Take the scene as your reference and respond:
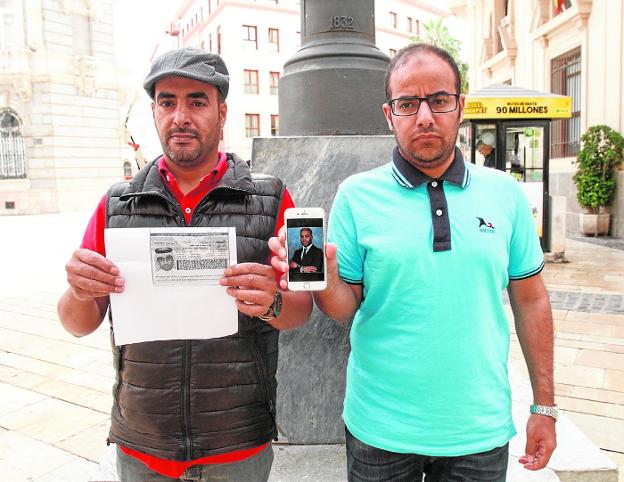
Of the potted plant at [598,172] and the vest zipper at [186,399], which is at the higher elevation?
the potted plant at [598,172]

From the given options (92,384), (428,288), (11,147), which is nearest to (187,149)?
(428,288)

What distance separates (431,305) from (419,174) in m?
0.40

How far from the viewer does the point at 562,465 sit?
2.71 m

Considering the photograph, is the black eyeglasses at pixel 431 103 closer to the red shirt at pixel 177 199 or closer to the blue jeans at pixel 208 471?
the red shirt at pixel 177 199

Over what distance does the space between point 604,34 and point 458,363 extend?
1373cm

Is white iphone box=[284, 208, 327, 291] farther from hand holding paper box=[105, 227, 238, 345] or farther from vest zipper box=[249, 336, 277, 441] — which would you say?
vest zipper box=[249, 336, 277, 441]

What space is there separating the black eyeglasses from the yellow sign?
860cm

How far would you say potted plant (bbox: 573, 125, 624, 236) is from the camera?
11.9 metres

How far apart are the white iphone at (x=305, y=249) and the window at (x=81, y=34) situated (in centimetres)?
3004

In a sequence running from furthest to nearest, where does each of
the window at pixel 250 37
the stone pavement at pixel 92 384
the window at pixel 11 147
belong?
the window at pixel 250 37, the window at pixel 11 147, the stone pavement at pixel 92 384

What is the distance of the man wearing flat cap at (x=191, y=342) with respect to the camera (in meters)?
1.70

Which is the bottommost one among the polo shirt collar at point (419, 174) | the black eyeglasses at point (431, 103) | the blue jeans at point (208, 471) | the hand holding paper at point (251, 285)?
the blue jeans at point (208, 471)

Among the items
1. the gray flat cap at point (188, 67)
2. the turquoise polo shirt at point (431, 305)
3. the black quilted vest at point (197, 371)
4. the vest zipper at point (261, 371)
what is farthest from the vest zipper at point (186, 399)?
the gray flat cap at point (188, 67)

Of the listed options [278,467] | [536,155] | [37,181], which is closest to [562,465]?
[278,467]
